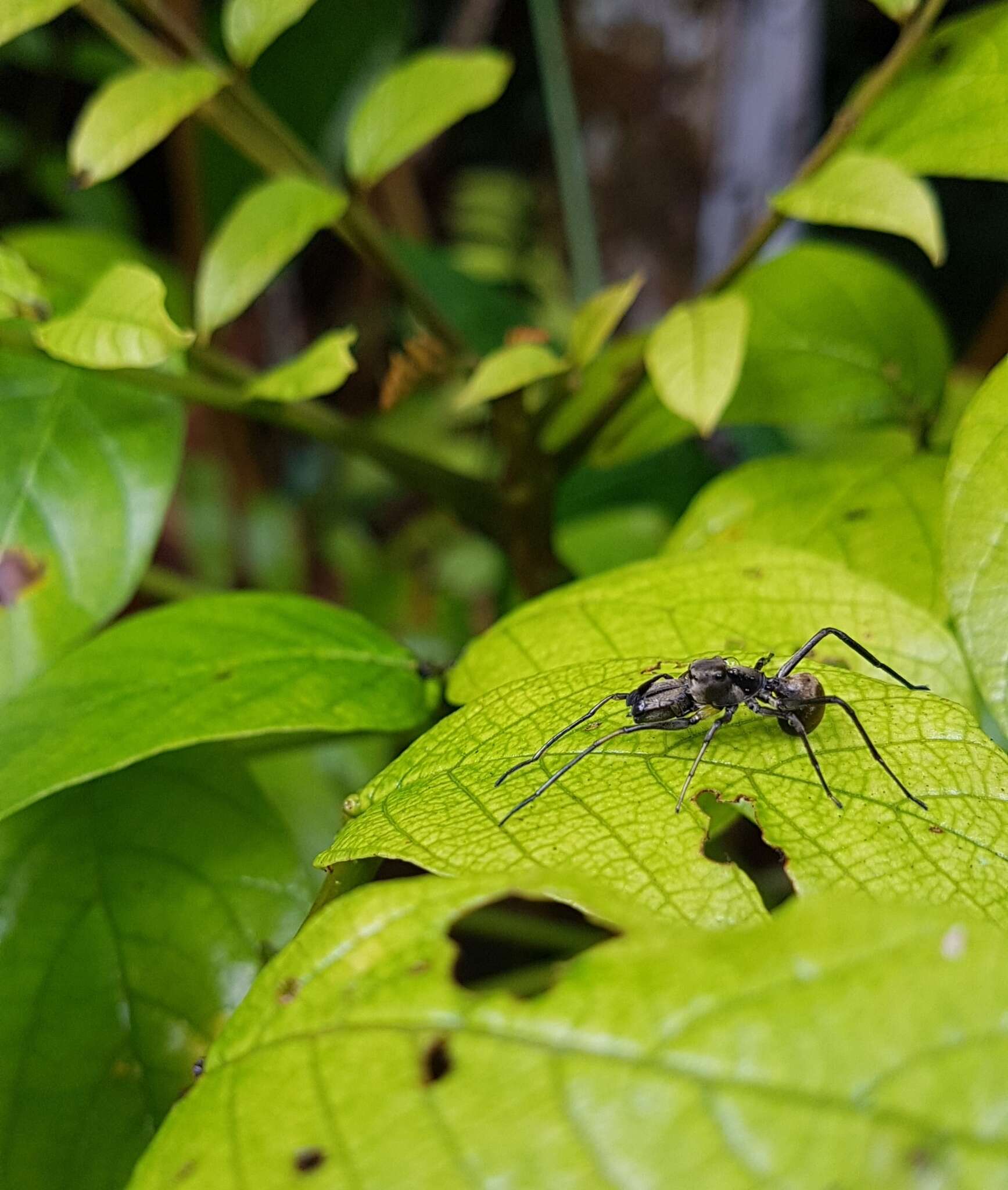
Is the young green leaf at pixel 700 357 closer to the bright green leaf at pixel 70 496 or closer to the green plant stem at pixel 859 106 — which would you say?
the green plant stem at pixel 859 106

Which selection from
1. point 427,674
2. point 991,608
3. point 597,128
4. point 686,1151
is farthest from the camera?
→ point 597,128

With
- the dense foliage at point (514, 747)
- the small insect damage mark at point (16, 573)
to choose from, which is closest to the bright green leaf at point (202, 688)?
the dense foliage at point (514, 747)

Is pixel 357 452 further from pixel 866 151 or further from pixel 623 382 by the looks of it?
pixel 866 151

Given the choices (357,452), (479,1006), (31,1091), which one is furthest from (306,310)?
(479,1006)

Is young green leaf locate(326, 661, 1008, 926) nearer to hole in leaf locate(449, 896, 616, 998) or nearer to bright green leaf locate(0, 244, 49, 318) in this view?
hole in leaf locate(449, 896, 616, 998)

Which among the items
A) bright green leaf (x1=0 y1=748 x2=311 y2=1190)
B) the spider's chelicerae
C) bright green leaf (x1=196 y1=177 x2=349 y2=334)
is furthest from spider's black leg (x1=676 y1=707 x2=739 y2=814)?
bright green leaf (x1=196 y1=177 x2=349 y2=334)

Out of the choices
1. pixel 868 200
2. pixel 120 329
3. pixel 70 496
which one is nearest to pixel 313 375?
pixel 120 329
